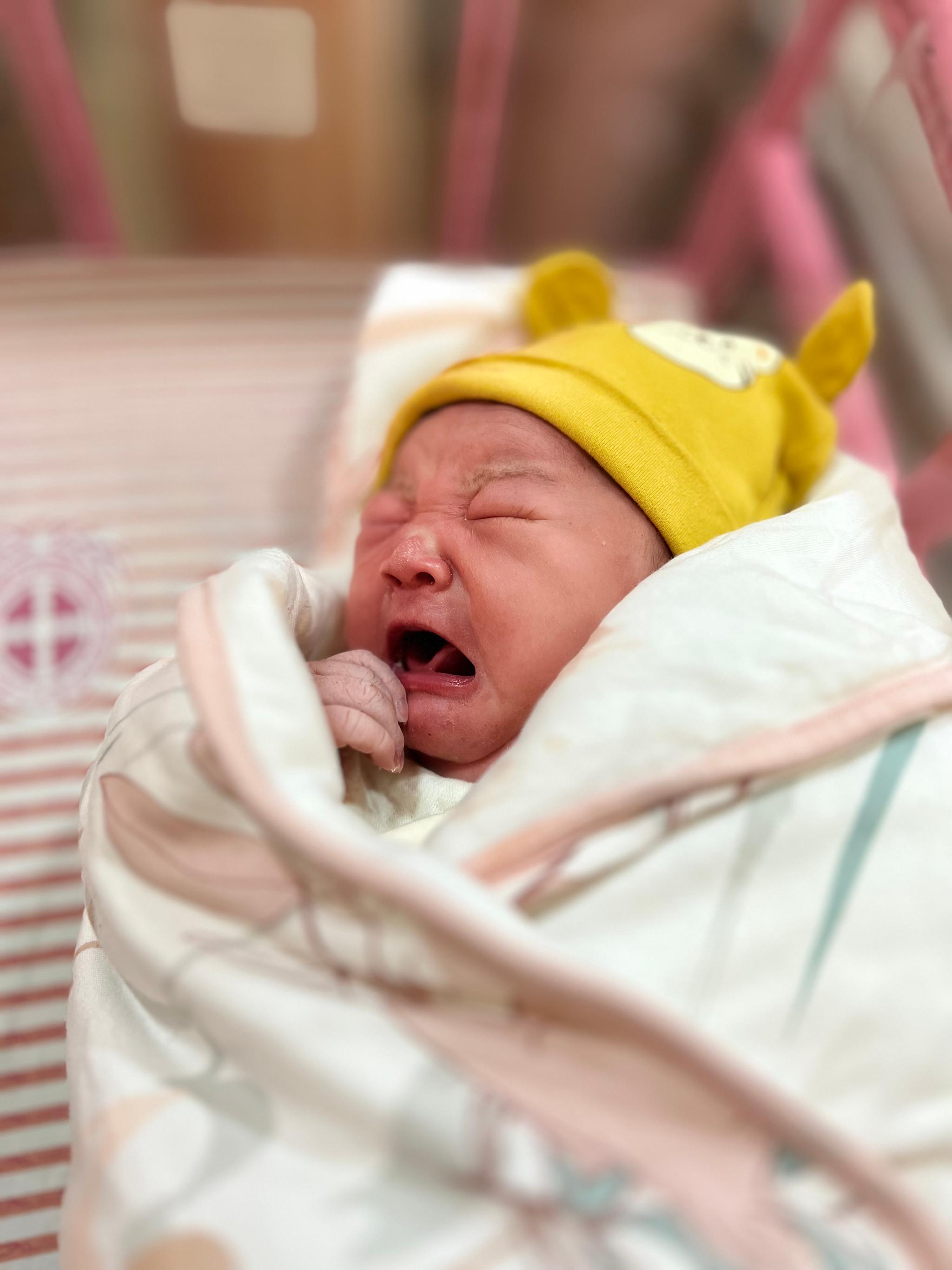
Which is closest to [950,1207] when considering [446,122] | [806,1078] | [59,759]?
[806,1078]

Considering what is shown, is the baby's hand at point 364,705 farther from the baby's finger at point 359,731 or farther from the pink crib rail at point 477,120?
the pink crib rail at point 477,120

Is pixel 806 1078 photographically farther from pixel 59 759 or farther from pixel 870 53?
pixel 870 53

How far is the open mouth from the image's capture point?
68cm

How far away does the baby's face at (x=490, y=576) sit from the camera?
64 cm

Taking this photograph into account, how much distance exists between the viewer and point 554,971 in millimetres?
424

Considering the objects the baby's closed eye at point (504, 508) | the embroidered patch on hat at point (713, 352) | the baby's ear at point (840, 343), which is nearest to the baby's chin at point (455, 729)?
the baby's closed eye at point (504, 508)

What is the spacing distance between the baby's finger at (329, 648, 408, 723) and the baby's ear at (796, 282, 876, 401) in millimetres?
504

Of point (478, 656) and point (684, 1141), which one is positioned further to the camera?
point (478, 656)

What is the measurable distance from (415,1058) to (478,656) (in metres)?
0.28

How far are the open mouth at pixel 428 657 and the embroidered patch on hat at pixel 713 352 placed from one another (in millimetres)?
308

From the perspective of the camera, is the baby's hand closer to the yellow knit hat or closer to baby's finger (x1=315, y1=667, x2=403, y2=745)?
baby's finger (x1=315, y1=667, x2=403, y2=745)

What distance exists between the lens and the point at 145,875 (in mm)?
533

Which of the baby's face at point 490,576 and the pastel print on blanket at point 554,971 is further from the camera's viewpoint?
the baby's face at point 490,576

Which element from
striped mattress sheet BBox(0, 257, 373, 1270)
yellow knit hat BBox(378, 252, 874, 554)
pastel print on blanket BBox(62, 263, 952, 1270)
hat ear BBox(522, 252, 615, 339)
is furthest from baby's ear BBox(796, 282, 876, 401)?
striped mattress sheet BBox(0, 257, 373, 1270)
